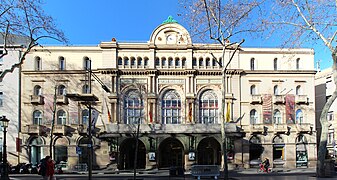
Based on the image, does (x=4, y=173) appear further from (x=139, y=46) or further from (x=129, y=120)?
(x=139, y=46)

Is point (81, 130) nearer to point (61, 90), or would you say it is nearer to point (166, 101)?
point (61, 90)

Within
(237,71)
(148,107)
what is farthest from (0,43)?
(237,71)

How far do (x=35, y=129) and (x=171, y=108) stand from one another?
16.0 m

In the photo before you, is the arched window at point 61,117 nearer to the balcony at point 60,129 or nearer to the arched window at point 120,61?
the balcony at point 60,129

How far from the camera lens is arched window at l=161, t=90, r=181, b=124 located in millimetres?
45438

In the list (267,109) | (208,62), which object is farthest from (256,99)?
(208,62)

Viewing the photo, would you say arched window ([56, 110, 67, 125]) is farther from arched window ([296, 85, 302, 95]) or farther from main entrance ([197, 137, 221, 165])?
arched window ([296, 85, 302, 95])

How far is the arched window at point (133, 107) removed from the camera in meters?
45.1

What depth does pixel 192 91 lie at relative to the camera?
150 feet

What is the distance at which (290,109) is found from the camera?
46.3m

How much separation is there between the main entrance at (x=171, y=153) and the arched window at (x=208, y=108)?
409 centimetres

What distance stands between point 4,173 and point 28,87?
24742 mm

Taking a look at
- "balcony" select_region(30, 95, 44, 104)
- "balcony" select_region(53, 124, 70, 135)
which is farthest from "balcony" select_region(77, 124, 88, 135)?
"balcony" select_region(30, 95, 44, 104)

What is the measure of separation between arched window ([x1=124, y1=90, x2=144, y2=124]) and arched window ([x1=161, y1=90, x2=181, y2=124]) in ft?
9.02
